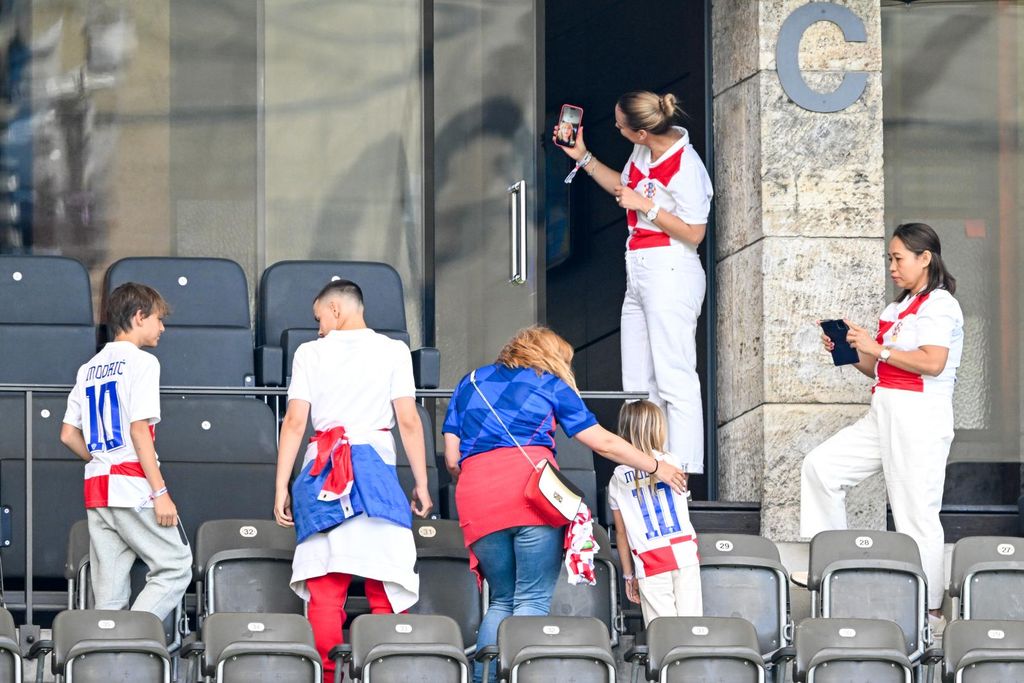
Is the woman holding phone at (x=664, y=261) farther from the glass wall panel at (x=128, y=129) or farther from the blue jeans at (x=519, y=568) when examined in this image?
the glass wall panel at (x=128, y=129)

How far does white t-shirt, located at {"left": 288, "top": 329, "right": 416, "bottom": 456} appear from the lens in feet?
22.1

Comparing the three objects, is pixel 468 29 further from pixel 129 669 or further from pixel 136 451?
pixel 129 669

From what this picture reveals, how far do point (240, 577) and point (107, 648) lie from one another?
2.78ft

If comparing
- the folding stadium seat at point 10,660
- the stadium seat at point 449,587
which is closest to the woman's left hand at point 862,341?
the stadium seat at point 449,587

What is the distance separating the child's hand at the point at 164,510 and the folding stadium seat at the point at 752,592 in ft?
6.14

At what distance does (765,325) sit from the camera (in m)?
8.55

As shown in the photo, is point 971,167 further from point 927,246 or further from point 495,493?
point 495,493

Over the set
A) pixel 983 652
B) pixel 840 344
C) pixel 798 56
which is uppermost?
pixel 798 56

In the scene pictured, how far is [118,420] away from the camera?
6.83 m

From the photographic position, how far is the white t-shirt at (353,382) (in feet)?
22.1

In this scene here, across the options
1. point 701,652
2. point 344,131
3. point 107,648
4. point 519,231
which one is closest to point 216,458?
point 107,648

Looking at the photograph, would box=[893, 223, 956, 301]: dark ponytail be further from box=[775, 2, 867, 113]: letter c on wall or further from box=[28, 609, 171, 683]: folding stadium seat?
box=[28, 609, 171, 683]: folding stadium seat

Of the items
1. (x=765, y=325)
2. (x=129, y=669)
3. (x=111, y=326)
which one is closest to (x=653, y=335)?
(x=765, y=325)

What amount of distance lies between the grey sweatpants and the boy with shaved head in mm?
420
